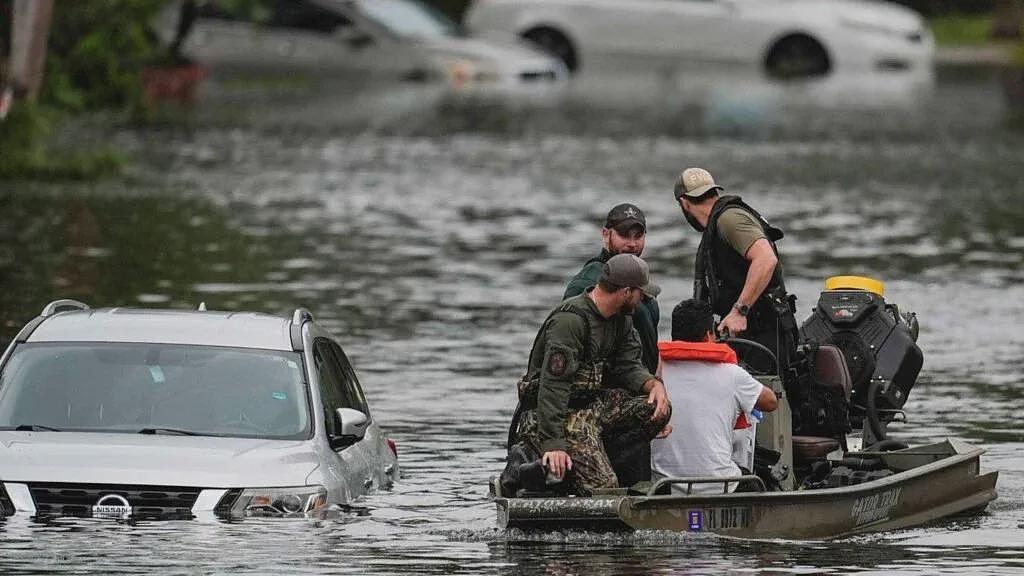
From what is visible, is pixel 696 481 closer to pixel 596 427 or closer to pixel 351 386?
pixel 596 427

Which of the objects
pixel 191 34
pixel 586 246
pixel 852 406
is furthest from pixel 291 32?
pixel 852 406

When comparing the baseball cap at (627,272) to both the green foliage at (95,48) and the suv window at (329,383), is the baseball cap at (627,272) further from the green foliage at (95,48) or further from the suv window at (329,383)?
the green foliage at (95,48)

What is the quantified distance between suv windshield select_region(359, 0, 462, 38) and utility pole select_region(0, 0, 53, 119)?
19.5 m

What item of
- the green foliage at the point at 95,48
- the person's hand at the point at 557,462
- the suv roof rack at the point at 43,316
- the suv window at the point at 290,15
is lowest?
the person's hand at the point at 557,462

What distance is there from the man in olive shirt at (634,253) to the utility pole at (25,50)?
798 inches

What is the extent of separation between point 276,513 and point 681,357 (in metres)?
2.08

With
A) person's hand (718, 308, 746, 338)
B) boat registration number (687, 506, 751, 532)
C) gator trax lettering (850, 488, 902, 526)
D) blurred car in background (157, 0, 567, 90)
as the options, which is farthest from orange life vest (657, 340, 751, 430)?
blurred car in background (157, 0, 567, 90)

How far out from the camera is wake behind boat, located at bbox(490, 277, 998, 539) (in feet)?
42.4

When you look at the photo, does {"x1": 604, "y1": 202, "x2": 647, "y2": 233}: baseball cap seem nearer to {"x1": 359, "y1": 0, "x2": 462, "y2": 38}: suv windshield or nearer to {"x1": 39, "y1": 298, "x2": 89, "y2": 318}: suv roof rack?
{"x1": 39, "y1": 298, "x2": 89, "y2": 318}: suv roof rack

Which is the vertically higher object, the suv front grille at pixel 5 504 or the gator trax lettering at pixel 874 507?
the gator trax lettering at pixel 874 507

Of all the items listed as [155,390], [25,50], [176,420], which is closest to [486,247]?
[25,50]

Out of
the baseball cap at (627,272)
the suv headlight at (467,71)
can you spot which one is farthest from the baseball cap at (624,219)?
the suv headlight at (467,71)

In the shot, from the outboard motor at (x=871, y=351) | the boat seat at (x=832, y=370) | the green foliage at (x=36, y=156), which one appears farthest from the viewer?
the green foliage at (x=36, y=156)

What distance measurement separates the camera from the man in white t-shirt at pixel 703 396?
43.9 ft
